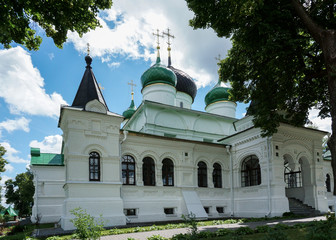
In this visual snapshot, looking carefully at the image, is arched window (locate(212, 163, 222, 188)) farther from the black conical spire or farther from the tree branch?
the tree branch

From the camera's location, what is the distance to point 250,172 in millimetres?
16750

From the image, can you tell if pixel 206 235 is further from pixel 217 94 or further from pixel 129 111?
pixel 129 111

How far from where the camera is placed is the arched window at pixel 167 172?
51.5 feet

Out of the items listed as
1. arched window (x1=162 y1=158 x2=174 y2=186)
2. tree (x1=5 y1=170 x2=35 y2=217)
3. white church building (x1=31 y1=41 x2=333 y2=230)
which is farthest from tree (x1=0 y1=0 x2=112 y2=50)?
tree (x1=5 y1=170 x2=35 y2=217)

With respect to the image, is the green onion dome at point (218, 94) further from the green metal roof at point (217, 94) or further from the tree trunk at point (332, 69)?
the tree trunk at point (332, 69)

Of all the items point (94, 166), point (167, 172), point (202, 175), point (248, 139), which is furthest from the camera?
point (202, 175)

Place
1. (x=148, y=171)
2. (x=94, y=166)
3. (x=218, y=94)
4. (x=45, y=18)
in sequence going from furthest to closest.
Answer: (x=218, y=94), (x=148, y=171), (x=94, y=166), (x=45, y=18)

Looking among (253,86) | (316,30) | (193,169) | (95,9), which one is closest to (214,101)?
(193,169)

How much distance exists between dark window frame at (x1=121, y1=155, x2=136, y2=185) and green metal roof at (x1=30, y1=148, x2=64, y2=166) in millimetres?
7594

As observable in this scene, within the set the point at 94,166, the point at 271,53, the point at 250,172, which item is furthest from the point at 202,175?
the point at 271,53

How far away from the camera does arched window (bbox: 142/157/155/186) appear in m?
15.1

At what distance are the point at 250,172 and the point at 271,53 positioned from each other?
9134 mm

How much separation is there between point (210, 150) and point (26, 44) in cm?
1248

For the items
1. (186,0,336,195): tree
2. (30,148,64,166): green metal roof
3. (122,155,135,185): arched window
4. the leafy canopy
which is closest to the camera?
(186,0,336,195): tree
